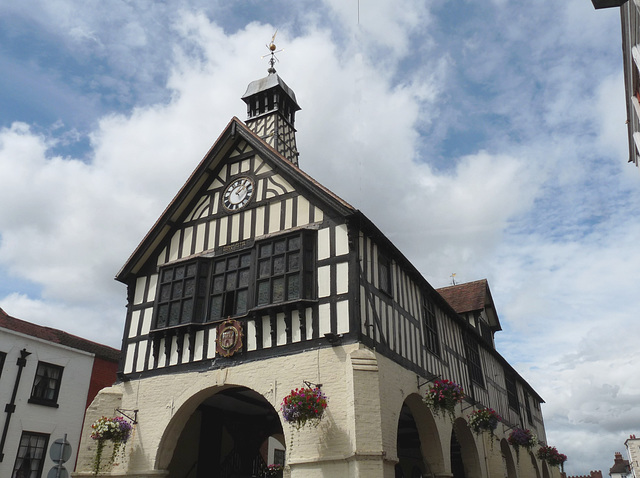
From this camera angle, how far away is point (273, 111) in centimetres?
1966

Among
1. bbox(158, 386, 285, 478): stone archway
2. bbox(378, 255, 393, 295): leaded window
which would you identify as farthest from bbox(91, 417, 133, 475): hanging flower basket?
bbox(378, 255, 393, 295): leaded window

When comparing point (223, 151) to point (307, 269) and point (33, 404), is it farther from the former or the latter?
point (33, 404)

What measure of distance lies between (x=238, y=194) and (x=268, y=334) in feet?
13.6

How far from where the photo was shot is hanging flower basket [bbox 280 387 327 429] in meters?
10.2

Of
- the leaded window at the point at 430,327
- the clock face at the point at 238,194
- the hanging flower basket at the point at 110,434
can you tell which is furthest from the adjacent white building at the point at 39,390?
the leaded window at the point at 430,327

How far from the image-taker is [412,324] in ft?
46.2

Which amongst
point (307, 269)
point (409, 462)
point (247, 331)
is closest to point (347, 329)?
point (307, 269)

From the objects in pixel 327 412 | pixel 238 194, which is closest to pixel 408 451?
pixel 327 412

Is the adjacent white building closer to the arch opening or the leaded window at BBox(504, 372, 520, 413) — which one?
the arch opening

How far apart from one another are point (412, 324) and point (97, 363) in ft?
40.3

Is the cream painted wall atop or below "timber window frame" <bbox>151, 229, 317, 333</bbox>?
below

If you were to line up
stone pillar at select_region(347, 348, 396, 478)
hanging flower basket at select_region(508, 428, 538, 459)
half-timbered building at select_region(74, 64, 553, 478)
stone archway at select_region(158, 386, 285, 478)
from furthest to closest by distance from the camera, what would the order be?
hanging flower basket at select_region(508, 428, 538, 459)
stone archway at select_region(158, 386, 285, 478)
half-timbered building at select_region(74, 64, 553, 478)
stone pillar at select_region(347, 348, 396, 478)

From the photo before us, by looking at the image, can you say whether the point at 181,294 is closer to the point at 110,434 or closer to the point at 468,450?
the point at 110,434

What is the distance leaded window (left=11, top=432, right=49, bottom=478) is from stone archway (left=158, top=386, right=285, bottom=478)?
5511 millimetres
